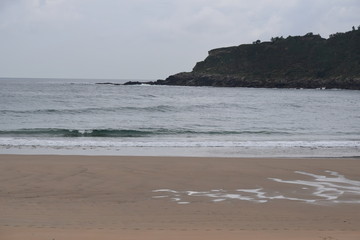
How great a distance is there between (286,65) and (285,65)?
31cm

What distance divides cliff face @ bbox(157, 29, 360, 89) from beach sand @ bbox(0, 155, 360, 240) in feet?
277

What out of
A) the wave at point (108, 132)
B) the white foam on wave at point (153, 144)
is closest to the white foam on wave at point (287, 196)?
the white foam on wave at point (153, 144)

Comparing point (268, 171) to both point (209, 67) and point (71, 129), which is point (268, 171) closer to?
point (71, 129)

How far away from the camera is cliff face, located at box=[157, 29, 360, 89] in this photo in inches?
3780

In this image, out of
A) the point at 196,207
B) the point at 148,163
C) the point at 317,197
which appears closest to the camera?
the point at 196,207

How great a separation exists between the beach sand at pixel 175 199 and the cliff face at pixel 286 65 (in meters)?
84.4

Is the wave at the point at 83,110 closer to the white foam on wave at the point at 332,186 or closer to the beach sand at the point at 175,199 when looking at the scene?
the beach sand at the point at 175,199

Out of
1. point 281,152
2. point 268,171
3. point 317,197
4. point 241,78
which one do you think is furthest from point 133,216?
point 241,78

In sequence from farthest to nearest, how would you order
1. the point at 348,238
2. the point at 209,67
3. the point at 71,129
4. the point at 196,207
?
the point at 209,67
the point at 71,129
the point at 196,207
the point at 348,238

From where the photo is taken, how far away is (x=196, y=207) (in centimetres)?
731

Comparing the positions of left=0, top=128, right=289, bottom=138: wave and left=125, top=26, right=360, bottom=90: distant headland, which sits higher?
left=125, top=26, right=360, bottom=90: distant headland

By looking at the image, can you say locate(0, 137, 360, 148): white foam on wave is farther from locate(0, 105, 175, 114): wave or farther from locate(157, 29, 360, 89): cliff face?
locate(157, 29, 360, 89): cliff face

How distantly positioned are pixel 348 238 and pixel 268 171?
544 centimetres

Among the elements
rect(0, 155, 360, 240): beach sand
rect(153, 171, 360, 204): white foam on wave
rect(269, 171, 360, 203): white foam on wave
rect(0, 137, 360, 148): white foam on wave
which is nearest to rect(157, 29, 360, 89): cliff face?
rect(0, 137, 360, 148): white foam on wave
